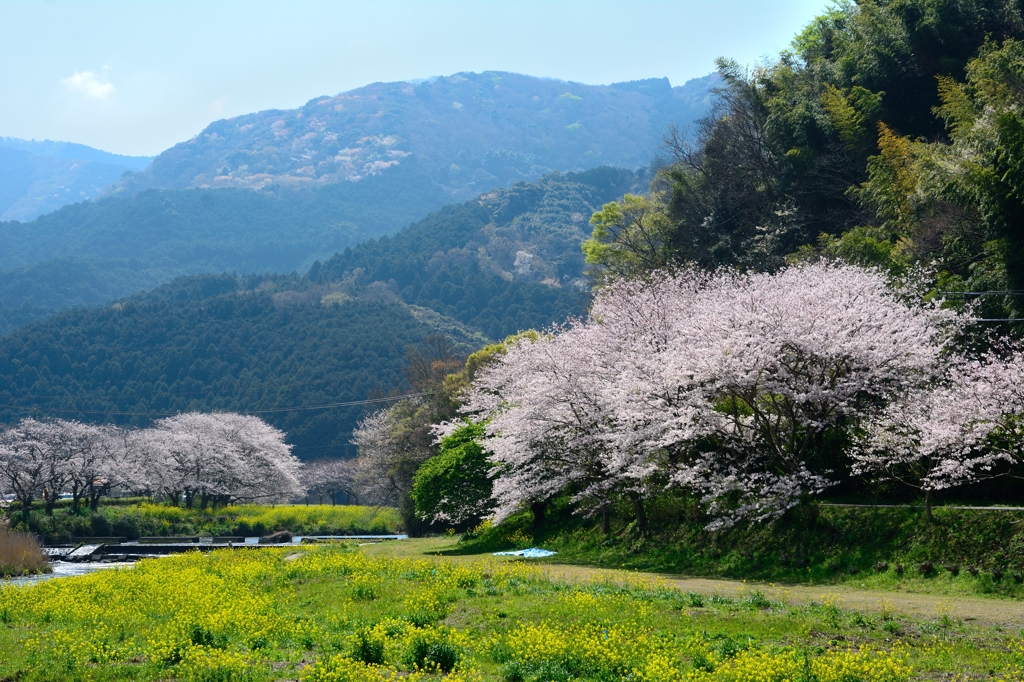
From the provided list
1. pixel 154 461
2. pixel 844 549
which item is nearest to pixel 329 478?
pixel 154 461

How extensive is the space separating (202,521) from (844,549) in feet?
166

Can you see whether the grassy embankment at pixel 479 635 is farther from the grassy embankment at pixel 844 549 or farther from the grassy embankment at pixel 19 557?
the grassy embankment at pixel 19 557

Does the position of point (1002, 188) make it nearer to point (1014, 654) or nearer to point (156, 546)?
point (1014, 654)

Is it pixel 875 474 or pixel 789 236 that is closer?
pixel 875 474

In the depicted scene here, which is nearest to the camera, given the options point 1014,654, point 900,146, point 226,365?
point 1014,654

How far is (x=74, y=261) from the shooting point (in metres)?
189

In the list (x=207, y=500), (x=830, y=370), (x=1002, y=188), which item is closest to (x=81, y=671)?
(x=830, y=370)

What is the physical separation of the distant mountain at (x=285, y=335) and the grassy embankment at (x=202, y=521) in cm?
2538

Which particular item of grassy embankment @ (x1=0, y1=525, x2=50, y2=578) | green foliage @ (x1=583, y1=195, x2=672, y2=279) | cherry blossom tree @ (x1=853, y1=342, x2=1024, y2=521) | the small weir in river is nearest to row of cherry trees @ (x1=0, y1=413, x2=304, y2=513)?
the small weir in river

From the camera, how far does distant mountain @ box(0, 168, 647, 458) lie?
113m

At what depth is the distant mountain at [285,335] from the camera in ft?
371

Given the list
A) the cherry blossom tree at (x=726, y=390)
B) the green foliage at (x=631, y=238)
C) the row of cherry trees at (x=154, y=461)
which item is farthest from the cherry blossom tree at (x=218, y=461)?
the cherry blossom tree at (x=726, y=390)

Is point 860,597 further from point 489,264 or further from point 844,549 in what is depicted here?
point 489,264

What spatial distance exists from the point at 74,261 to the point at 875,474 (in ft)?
645
